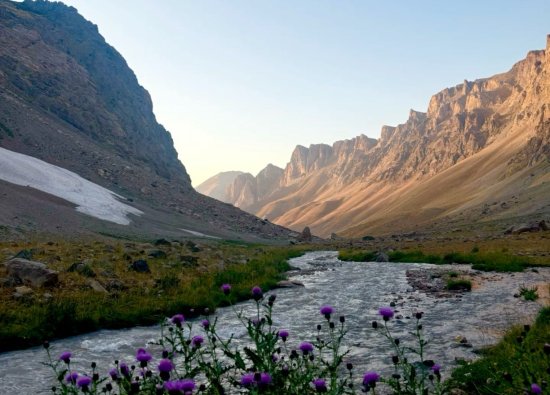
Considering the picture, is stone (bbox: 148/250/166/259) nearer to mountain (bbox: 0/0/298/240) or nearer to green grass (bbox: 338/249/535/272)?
mountain (bbox: 0/0/298/240)

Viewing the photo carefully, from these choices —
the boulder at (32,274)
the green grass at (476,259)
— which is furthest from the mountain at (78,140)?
the green grass at (476,259)

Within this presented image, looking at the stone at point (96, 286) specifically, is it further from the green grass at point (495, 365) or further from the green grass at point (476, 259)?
the green grass at point (476, 259)

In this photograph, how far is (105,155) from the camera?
88562 mm

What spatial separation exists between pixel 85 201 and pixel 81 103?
2151 inches

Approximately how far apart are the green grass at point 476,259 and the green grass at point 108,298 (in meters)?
12.3

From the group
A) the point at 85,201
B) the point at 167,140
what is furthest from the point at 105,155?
the point at 167,140

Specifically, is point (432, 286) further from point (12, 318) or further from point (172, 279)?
point (12, 318)

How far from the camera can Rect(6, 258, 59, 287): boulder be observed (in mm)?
15500

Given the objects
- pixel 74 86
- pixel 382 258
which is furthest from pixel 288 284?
pixel 74 86

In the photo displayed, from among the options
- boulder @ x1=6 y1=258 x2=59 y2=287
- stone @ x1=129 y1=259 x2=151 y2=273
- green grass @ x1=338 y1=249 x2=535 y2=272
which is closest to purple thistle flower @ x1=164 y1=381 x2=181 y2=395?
boulder @ x1=6 y1=258 x2=59 y2=287

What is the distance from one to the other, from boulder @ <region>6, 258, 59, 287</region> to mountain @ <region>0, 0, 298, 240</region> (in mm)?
19416

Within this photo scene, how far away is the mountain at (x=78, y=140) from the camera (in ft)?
168

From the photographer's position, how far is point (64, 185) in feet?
202

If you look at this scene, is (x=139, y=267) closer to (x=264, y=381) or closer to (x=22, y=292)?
(x=22, y=292)
